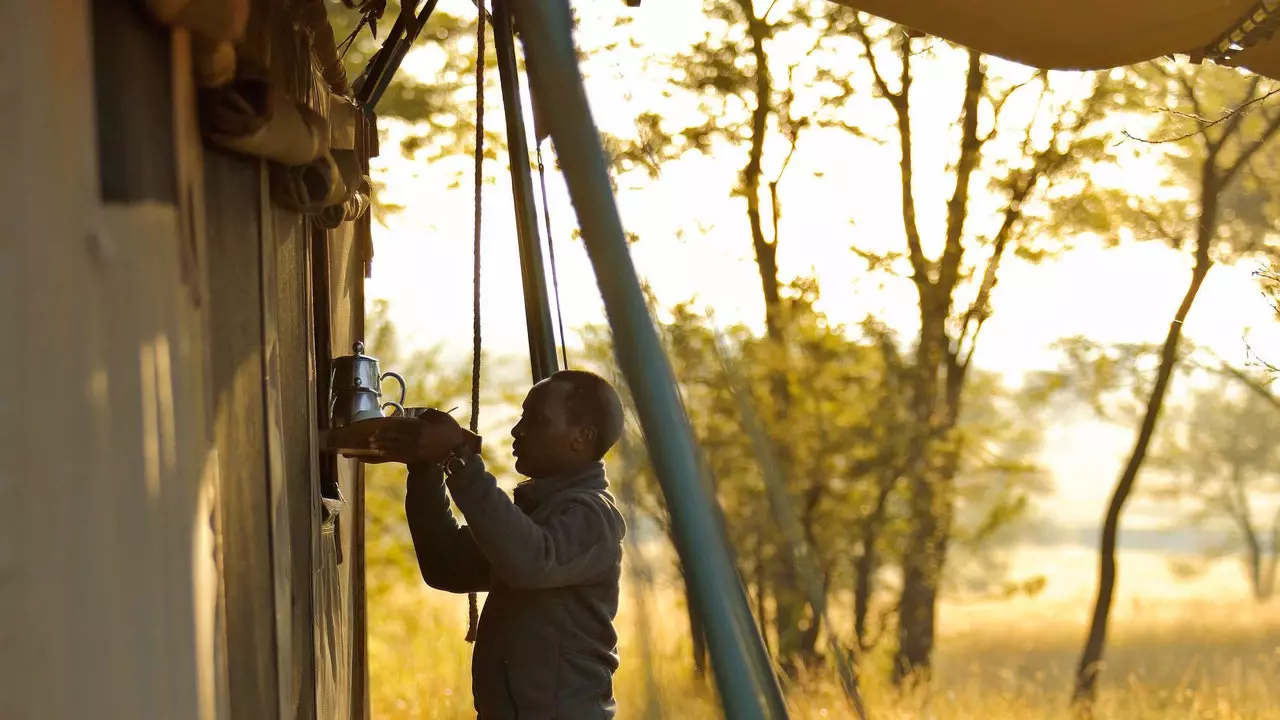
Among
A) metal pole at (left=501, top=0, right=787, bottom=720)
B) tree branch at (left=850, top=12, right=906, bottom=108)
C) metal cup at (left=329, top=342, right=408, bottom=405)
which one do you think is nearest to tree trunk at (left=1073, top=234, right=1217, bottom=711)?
tree branch at (left=850, top=12, right=906, bottom=108)

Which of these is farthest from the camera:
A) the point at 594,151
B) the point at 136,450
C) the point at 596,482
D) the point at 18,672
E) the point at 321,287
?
the point at 321,287

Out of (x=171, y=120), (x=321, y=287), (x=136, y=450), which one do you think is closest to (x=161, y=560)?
(x=136, y=450)

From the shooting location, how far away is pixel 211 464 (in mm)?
1762

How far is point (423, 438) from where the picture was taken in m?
2.37

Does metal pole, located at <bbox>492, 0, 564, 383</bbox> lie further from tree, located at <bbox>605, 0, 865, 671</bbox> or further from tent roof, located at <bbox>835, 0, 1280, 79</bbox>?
tree, located at <bbox>605, 0, 865, 671</bbox>

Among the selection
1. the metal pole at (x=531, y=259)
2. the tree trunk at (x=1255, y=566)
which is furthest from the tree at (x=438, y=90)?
the tree trunk at (x=1255, y=566)

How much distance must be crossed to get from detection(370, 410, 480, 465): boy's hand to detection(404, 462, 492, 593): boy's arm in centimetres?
38

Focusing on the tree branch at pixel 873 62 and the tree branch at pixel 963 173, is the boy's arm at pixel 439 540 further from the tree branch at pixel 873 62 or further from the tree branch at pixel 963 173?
the tree branch at pixel 873 62

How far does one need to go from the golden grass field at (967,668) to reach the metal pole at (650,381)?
9 centimetres

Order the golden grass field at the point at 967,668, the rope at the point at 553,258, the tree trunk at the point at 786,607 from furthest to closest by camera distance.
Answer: the tree trunk at the point at 786,607 → the rope at the point at 553,258 → the golden grass field at the point at 967,668

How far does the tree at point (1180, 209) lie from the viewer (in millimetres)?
8828

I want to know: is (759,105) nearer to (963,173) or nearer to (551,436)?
(963,173)

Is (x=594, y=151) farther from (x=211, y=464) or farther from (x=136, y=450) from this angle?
(x=136, y=450)

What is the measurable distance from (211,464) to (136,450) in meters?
0.25
